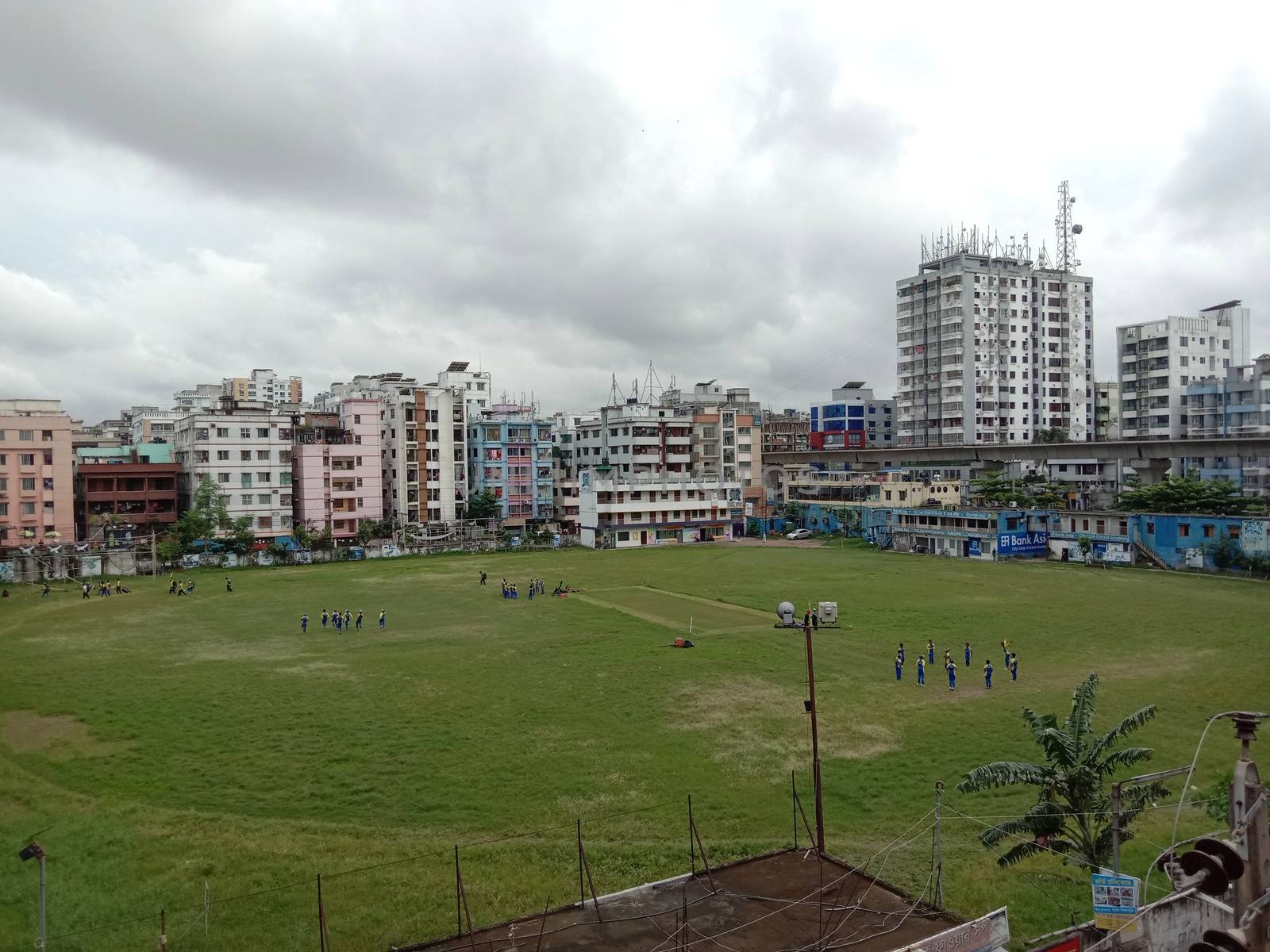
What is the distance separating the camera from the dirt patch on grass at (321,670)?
3525 centimetres

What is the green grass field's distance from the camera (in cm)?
1800

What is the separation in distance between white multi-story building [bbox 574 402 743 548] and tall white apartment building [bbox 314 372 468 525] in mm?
13170

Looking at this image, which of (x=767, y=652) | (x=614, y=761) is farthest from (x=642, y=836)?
(x=767, y=652)

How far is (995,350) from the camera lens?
117375 millimetres

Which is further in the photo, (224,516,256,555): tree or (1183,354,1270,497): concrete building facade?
(1183,354,1270,497): concrete building facade

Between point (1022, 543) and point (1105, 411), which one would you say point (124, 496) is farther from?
point (1105, 411)

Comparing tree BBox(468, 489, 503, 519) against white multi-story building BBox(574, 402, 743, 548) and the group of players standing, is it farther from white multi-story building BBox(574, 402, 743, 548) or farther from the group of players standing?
the group of players standing

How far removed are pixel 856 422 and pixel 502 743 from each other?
125881 millimetres

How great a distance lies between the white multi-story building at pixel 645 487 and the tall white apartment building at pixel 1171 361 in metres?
47.1

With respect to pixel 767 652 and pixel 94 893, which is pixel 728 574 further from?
pixel 94 893

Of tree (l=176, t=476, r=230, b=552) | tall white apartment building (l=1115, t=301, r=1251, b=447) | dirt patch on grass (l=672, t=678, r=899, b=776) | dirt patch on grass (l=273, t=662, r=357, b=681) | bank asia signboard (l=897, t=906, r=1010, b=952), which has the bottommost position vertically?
dirt patch on grass (l=672, t=678, r=899, b=776)

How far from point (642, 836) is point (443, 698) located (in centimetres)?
1332

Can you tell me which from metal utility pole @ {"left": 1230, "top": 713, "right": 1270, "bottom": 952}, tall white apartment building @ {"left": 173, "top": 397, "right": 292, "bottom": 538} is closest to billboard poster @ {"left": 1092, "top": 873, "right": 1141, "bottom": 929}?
metal utility pole @ {"left": 1230, "top": 713, "right": 1270, "bottom": 952}

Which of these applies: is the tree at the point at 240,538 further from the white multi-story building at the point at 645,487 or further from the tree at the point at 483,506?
the white multi-story building at the point at 645,487
